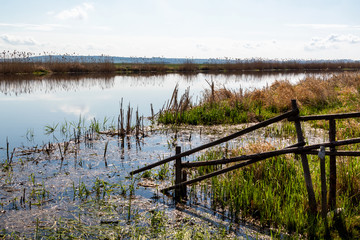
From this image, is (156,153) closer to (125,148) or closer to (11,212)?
(125,148)

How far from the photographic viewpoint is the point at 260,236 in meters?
4.39

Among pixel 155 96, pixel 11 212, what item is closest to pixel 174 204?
pixel 11 212

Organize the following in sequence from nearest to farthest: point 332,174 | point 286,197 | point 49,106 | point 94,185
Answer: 1. point 332,174
2. point 286,197
3. point 94,185
4. point 49,106

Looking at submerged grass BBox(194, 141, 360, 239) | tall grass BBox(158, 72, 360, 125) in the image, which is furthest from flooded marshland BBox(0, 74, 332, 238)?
tall grass BBox(158, 72, 360, 125)

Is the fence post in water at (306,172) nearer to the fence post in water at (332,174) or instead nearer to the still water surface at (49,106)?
the fence post in water at (332,174)

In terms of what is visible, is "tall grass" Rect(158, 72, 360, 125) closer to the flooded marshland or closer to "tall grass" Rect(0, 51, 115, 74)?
the flooded marshland

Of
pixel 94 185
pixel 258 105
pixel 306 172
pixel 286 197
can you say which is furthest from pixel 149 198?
pixel 258 105

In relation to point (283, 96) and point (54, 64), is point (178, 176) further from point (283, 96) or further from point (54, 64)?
point (54, 64)

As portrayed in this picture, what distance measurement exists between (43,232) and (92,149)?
14.5ft

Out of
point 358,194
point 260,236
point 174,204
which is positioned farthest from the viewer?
point 174,204

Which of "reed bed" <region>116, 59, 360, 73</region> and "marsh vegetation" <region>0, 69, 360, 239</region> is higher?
"reed bed" <region>116, 59, 360, 73</region>

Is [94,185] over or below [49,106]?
below

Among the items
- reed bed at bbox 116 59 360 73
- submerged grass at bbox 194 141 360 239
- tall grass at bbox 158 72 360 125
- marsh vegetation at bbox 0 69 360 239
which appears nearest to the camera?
submerged grass at bbox 194 141 360 239

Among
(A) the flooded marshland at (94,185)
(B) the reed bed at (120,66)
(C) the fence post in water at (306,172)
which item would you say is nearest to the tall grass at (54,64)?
(B) the reed bed at (120,66)
